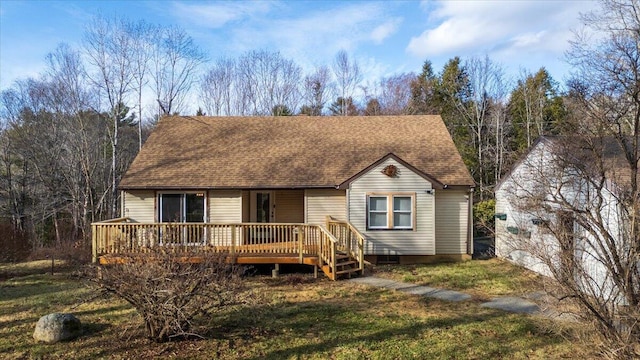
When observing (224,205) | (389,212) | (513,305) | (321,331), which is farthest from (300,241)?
(513,305)

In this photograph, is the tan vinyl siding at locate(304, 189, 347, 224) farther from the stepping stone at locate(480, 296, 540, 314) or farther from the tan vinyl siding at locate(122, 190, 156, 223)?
the stepping stone at locate(480, 296, 540, 314)

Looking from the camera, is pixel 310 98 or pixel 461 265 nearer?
pixel 461 265

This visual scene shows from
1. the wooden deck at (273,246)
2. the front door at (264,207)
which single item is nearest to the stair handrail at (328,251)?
the wooden deck at (273,246)

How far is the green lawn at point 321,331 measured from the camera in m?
6.60

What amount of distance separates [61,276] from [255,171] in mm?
7080

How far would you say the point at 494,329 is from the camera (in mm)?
7629

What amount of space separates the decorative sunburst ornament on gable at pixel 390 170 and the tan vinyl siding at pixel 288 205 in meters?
3.76

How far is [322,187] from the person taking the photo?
1513cm

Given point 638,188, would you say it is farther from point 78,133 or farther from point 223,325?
point 78,133

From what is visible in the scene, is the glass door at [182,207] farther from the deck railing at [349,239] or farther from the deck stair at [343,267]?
the deck stair at [343,267]

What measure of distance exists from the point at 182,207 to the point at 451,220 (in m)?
9.60

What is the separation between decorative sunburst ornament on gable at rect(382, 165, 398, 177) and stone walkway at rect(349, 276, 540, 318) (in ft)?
12.5

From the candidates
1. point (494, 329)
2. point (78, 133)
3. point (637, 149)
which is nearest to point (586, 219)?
point (637, 149)

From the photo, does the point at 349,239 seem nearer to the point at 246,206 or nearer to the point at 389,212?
the point at 389,212
